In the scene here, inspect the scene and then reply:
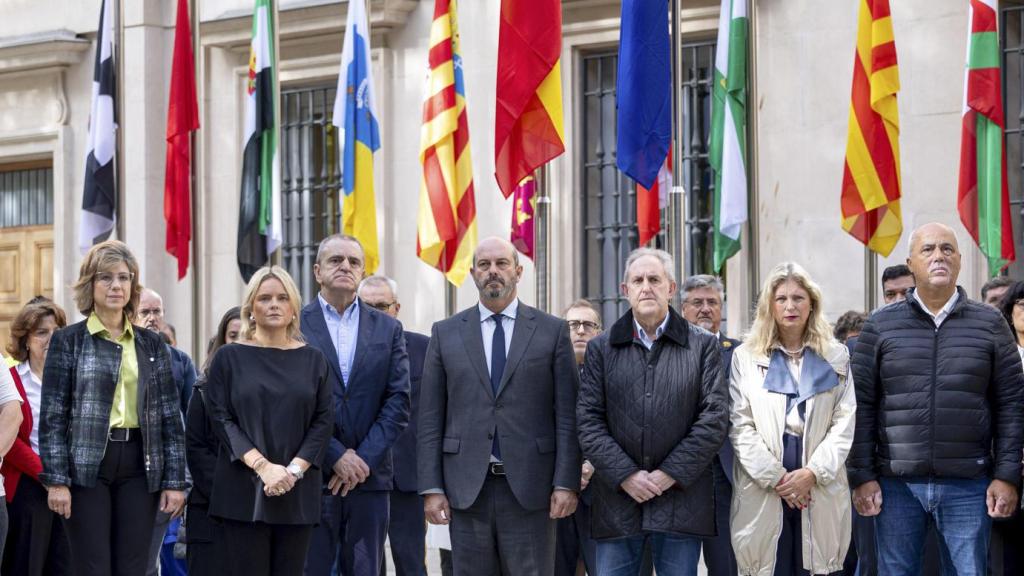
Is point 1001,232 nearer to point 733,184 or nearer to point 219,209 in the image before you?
point 733,184

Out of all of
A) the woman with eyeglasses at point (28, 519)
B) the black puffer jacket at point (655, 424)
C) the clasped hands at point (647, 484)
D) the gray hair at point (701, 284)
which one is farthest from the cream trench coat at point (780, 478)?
the woman with eyeglasses at point (28, 519)

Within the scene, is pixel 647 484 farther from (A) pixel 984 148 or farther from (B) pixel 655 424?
(A) pixel 984 148

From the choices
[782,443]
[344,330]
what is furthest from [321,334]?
[782,443]

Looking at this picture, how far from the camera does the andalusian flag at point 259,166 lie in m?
13.8

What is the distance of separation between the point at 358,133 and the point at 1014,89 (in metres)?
5.23

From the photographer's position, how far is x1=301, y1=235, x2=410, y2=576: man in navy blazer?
8.48 meters

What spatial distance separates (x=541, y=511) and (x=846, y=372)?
5.13ft

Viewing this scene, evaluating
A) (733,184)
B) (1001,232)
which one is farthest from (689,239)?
(1001,232)

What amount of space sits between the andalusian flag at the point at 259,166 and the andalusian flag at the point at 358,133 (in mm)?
570

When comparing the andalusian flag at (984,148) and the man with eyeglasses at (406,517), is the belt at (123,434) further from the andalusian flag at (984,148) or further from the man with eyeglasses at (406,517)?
the andalusian flag at (984,148)

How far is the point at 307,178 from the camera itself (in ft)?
54.8

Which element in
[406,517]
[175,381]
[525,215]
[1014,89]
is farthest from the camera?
[525,215]

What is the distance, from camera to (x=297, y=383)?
26.3ft

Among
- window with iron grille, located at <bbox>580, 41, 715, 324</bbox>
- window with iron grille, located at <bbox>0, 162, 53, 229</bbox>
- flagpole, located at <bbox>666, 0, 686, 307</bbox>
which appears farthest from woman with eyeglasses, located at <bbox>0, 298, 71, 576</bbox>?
window with iron grille, located at <bbox>0, 162, 53, 229</bbox>
